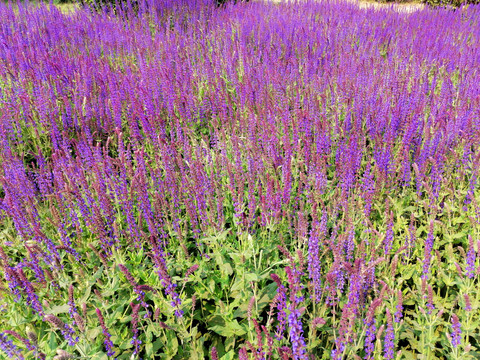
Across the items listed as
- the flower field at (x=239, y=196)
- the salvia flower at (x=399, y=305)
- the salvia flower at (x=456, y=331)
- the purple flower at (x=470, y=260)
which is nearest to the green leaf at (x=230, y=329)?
the flower field at (x=239, y=196)

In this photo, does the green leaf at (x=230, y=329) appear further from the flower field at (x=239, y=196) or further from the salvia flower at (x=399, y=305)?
the salvia flower at (x=399, y=305)

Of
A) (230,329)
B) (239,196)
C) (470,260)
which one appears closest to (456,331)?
(470,260)

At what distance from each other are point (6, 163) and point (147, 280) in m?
1.67

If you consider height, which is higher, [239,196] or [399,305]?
[239,196]

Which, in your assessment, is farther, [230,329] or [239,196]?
[239,196]

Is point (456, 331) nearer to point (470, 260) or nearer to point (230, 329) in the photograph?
point (470, 260)

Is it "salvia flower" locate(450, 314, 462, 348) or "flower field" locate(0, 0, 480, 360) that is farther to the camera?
"flower field" locate(0, 0, 480, 360)

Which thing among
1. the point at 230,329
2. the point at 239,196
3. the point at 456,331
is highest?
the point at 239,196

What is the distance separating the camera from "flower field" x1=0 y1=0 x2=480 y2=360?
1.80 metres

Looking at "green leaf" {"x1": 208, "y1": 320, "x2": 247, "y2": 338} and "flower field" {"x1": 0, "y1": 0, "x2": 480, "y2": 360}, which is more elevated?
"flower field" {"x1": 0, "y1": 0, "x2": 480, "y2": 360}

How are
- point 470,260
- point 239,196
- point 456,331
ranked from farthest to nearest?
point 239,196 → point 470,260 → point 456,331

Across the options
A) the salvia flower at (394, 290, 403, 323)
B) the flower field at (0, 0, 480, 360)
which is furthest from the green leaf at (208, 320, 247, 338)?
the salvia flower at (394, 290, 403, 323)

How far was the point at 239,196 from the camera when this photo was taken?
6.75ft

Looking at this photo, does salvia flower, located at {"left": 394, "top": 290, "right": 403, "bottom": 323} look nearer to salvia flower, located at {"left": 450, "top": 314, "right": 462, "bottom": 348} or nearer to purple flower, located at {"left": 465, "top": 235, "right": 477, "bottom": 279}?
salvia flower, located at {"left": 450, "top": 314, "right": 462, "bottom": 348}
